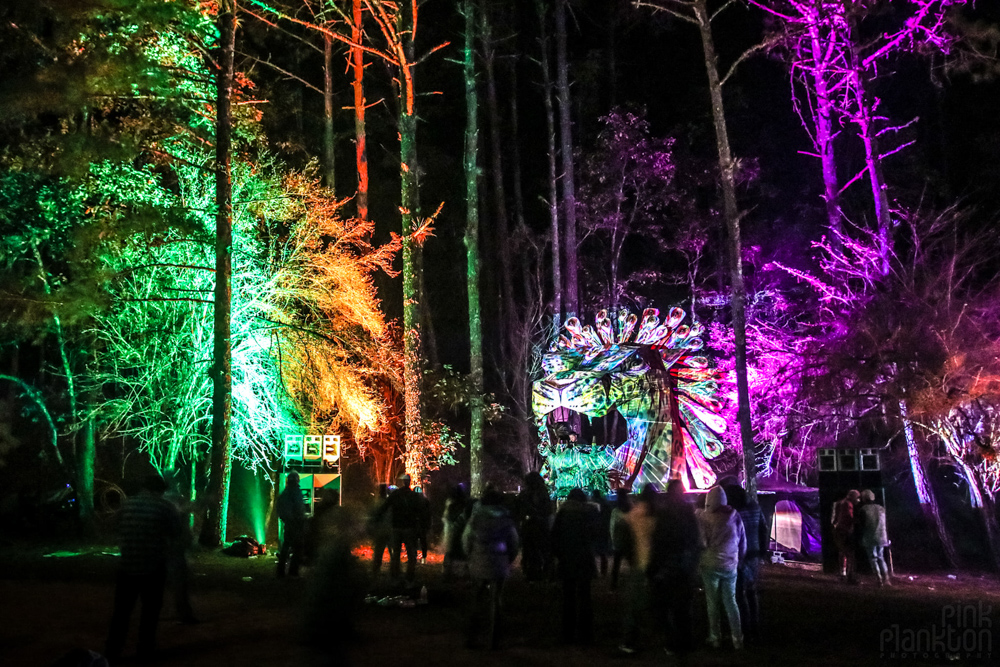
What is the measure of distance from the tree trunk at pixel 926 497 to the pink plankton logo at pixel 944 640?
6.63 m

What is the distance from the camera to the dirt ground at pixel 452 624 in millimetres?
8688

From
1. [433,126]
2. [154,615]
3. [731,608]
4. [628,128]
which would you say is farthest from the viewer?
[433,126]

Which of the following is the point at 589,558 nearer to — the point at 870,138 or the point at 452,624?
the point at 452,624

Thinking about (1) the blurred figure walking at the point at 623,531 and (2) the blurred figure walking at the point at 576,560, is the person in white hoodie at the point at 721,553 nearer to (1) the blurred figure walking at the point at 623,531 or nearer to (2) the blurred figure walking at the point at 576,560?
(1) the blurred figure walking at the point at 623,531

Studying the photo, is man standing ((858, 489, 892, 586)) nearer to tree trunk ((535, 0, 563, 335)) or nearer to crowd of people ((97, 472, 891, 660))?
crowd of people ((97, 472, 891, 660))

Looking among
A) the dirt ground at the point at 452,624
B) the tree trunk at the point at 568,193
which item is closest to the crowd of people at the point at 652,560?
the dirt ground at the point at 452,624

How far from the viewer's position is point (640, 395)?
69.2 ft

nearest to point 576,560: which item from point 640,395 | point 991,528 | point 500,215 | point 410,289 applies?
point 991,528

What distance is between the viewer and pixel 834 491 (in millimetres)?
16344

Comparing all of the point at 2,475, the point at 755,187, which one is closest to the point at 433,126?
the point at 755,187

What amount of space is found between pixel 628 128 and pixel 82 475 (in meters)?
21.3

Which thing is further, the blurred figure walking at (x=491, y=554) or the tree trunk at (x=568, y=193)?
the tree trunk at (x=568, y=193)

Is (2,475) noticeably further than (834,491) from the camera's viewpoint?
Yes

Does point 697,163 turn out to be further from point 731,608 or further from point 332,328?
point 731,608
